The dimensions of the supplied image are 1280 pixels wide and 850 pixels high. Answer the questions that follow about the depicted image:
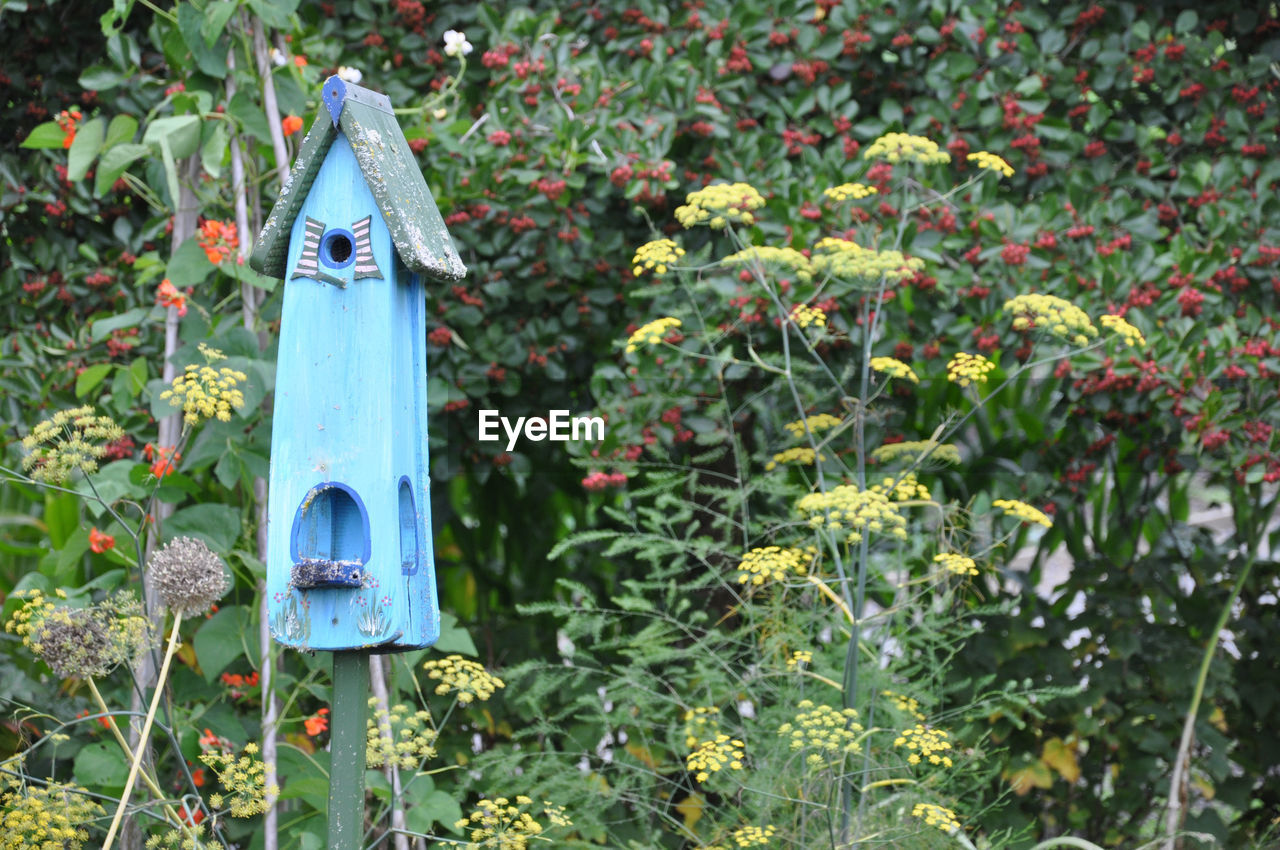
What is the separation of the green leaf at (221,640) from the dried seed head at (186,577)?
0.49 m

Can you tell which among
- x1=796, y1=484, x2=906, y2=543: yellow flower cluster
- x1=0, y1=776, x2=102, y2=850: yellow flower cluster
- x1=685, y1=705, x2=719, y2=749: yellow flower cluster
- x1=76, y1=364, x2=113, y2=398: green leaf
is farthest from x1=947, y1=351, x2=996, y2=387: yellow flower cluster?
x1=76, y1=364, x2=113, y2=398: green leaf

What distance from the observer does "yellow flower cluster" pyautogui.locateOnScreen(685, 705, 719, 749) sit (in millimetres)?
2574

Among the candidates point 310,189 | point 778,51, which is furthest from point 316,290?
point 778,51

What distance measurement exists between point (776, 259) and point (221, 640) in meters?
1.40

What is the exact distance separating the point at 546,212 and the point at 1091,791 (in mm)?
2293

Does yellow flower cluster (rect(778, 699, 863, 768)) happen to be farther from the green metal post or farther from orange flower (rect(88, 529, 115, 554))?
orange flower (rect(88, 529, 115, 554))

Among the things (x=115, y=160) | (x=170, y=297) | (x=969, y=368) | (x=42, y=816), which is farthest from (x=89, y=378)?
(x=969, y=368)

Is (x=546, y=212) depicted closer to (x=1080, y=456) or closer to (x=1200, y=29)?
(x=1080, y=456)

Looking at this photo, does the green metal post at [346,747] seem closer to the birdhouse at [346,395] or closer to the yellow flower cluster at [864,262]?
the birdhouse at [346,395]

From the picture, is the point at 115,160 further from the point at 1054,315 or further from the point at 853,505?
the point at 1054,315

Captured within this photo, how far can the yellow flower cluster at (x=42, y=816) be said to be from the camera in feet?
6.40

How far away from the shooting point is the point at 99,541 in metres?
2.47

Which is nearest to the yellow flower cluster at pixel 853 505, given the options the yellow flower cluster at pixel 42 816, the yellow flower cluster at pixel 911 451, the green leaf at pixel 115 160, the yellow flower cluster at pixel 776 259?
the yellow flower cluster at pixel 911 451

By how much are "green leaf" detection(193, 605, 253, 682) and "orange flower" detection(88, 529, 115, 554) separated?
0.86 feet
